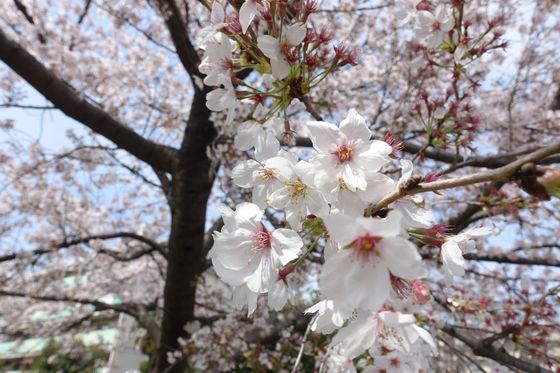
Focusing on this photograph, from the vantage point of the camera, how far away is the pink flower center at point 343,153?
2.81ft

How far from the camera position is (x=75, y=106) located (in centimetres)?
295

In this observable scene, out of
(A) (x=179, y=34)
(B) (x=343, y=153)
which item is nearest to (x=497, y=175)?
(B) (x=343, y=153)

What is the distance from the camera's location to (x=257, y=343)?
151 inches

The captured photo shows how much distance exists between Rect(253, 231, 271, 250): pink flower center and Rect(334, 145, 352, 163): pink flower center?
0.87 feet

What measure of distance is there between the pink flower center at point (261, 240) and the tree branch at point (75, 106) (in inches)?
99.8

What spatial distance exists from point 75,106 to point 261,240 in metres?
2.59

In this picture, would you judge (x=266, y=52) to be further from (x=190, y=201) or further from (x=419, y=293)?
(x=190, y=201)

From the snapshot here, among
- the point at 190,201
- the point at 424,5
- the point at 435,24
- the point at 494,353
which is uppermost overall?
the point at 424,5

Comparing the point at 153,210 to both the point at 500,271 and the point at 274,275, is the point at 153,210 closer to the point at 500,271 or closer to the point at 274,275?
the point at 500,271

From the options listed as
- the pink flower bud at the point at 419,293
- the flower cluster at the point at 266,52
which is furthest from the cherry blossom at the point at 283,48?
the pink flower bud at the point at 419,293

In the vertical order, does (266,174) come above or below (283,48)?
below

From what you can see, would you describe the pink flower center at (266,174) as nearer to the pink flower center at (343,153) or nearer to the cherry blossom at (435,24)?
the pink flower center at (343,153)

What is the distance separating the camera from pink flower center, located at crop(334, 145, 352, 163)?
2.81 feet

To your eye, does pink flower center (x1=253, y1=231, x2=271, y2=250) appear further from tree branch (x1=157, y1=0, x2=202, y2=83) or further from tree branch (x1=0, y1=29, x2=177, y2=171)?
tree branch (x1=0, y1=29, x2=177, y2=171)
